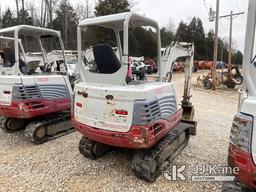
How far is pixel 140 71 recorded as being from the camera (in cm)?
479

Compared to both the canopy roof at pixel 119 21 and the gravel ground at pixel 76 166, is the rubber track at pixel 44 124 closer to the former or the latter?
the gravel ground at pixel 76 166

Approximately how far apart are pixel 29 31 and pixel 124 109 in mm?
3877

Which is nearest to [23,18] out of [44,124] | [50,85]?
[50,85]

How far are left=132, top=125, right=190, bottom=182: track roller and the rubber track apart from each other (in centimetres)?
258

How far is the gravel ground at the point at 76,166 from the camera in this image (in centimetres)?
386

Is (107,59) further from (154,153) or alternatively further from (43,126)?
(43,126)

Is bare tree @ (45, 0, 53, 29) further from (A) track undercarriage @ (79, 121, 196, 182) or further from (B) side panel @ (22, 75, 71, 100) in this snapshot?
(A) track undercarriage @ (79, 121, 196, 182)

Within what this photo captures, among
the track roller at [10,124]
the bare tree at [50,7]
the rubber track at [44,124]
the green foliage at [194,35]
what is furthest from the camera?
the green foliage at [194,35]

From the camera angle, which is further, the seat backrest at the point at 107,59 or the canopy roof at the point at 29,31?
the canopy roof at the point at 29,31

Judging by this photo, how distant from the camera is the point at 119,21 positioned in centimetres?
409

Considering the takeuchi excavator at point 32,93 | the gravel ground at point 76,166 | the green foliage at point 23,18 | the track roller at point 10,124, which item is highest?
the green foliage at point 23,18

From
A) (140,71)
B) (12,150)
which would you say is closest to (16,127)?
(12,150)

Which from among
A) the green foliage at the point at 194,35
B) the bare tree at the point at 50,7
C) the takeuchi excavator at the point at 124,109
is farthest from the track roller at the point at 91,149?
the green foliage at the point at 194,35

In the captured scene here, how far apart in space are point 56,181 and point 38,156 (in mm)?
1141
